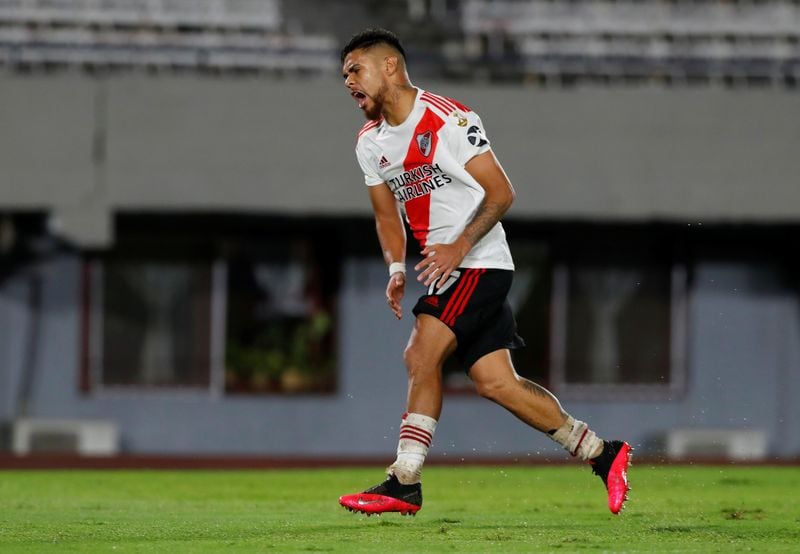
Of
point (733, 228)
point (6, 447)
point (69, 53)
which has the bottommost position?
point (6, 447)

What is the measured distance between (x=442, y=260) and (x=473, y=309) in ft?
1.11

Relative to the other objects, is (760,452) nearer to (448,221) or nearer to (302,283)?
(302,283)

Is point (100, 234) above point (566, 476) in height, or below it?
above

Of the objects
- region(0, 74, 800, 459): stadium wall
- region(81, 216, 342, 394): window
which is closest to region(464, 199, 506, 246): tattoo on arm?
region(0, 74, 800, 459): stadium wall

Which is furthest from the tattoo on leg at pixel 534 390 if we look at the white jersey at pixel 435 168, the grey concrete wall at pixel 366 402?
the grey concrete wall at pixel 366 402

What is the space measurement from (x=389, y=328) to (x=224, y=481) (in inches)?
293

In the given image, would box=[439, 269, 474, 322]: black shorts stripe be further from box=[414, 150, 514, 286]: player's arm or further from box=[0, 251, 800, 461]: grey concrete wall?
box=[0, 251, 800, 461]: grey concrete wall

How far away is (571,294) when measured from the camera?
66.7 ft

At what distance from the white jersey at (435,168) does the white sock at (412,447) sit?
0.76 metres

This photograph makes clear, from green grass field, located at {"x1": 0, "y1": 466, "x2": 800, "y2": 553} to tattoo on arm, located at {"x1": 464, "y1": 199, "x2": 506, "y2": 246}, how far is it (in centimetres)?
136

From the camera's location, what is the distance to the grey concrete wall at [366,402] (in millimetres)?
19594

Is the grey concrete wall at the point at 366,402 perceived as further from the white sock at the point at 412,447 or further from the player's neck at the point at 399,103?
the player's neck at the point at 399,103

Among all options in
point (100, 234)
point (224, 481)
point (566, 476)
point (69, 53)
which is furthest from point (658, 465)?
point (69, 53)

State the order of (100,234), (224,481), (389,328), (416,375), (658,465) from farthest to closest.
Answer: (389,328) → (100,234) → (658,465) → (224,481) → (416,375)
